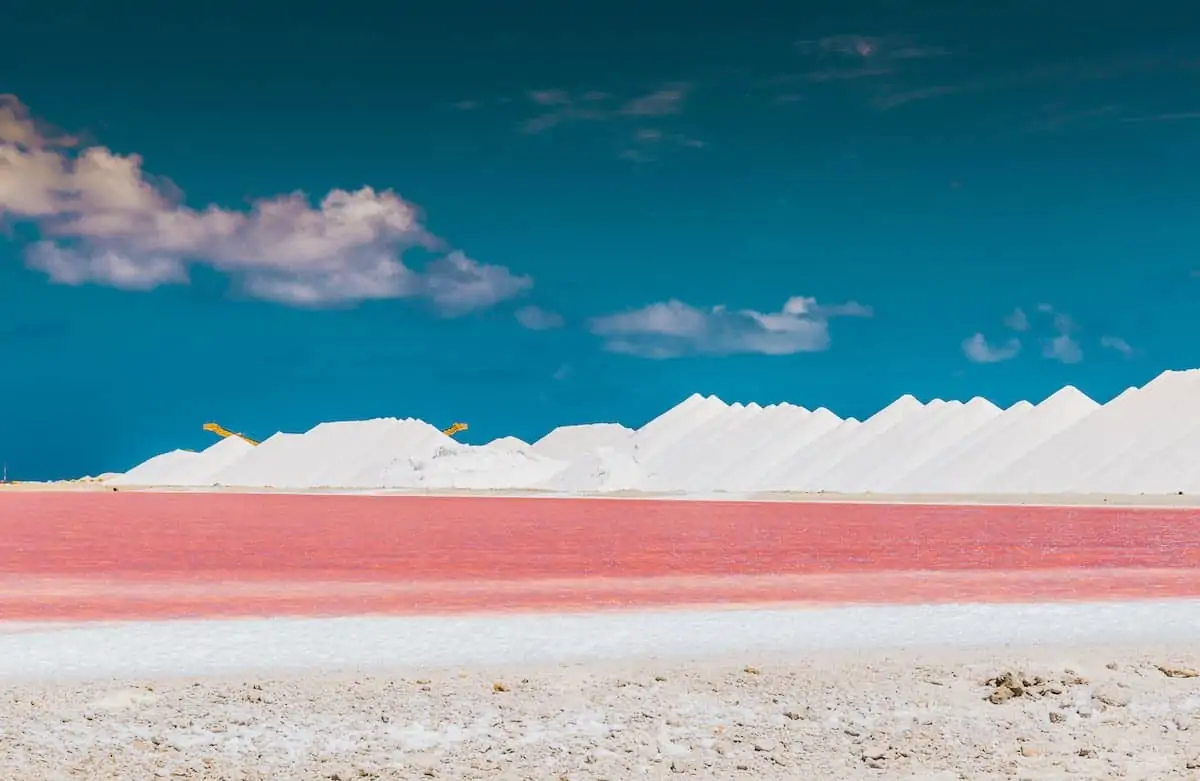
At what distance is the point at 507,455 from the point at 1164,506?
58136 millimetres

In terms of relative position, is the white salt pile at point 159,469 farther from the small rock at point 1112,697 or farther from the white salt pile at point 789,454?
the small rock at point 1112,697

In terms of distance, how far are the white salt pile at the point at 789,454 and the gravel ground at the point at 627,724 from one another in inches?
2502

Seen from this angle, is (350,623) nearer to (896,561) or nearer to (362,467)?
(896,561)

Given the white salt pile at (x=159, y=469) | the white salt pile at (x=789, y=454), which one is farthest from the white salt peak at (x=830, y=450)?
the white salt pile at (x=159, y=469)

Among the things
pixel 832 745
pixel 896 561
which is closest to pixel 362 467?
pixel 896 561

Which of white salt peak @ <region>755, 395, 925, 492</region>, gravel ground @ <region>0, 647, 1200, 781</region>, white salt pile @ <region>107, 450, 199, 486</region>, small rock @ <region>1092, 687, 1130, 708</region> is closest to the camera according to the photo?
gravel ground @ <region>0, 647, 1200, 781</region>

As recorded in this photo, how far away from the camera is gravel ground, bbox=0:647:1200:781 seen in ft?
23.9

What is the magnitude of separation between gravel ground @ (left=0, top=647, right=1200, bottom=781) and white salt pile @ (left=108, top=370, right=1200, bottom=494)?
208 ft

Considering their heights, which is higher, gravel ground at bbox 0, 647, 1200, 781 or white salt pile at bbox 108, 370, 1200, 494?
white salt pile at bbox 108, 370, 1200, 494

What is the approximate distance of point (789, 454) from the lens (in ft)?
343

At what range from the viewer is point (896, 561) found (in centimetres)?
2270

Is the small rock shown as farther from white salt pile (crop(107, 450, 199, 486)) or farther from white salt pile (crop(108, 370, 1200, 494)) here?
white salt pile (crop(107, 450, 199, 486))

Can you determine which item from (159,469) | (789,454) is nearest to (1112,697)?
(789,454)

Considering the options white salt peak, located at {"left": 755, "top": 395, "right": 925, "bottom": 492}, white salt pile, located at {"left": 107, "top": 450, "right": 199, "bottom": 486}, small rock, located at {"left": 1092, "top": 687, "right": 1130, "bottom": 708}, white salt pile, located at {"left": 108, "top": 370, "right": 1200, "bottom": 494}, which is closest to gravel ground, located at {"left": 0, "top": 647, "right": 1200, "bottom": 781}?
small rock, located at {"left": 1092, "top": 687, "right": 1130, "bottom": 708}
